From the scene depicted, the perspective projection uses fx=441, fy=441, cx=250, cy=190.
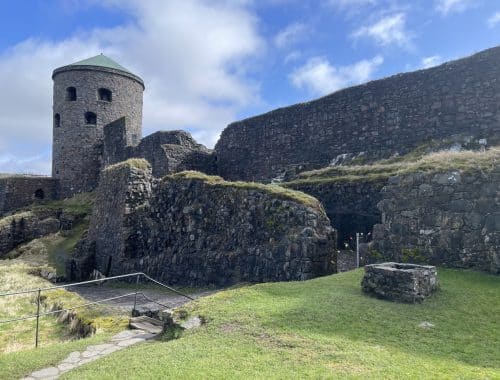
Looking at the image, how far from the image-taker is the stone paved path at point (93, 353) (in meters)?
5.28

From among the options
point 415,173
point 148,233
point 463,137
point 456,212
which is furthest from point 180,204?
point 463,137

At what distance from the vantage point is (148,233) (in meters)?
13.6

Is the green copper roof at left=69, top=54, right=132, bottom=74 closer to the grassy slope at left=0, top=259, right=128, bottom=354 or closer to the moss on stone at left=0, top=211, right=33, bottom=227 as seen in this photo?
the moss on stone at left=0, top=211, right=33, bottom=227

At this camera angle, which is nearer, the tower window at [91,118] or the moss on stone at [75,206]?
the moss on stone at [75,206]

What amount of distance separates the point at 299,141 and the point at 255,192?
8731 millimetres

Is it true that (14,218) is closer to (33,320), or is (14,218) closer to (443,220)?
(33,320)

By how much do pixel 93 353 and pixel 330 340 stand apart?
317 cm

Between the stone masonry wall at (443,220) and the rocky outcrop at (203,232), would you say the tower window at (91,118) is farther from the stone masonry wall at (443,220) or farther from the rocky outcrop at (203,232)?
the stone masonry wall at (443,220)

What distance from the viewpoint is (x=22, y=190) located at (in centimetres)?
3023

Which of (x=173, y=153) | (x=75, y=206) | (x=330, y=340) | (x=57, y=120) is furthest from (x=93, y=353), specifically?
(x=57, y=120)

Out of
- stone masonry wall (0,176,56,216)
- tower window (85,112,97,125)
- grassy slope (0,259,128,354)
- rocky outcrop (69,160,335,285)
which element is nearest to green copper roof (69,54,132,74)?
tower window (85,112,97,125)

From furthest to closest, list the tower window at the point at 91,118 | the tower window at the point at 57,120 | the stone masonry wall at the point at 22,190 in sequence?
1. the tower window at the point at 57,120
2. the tower window at the point at 91,118
3. the stone masonry wall at the point at 22,190

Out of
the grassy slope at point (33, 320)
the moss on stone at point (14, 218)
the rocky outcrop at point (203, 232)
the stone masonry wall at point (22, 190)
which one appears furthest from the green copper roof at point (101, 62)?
the grassy slope at point (33, 320)

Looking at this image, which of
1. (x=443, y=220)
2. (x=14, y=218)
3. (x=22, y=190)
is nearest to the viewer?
(x=443, y=220)
